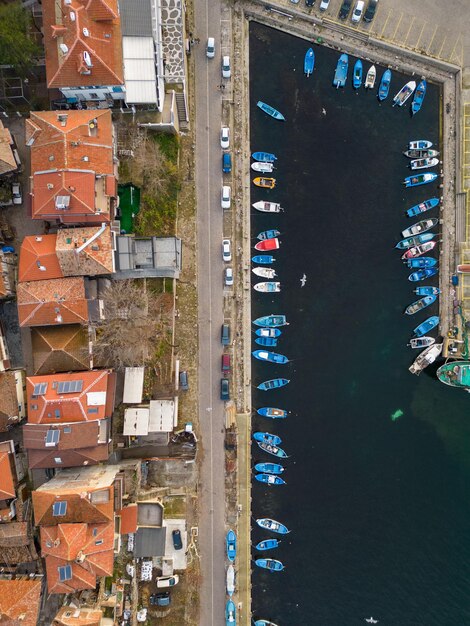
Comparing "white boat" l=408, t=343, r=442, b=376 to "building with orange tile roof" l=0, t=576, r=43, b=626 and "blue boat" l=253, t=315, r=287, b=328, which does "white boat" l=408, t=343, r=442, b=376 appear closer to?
"blue boat" l=253, t=315, r=287, b=328

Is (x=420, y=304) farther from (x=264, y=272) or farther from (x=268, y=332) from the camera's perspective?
(x=264, y=272)

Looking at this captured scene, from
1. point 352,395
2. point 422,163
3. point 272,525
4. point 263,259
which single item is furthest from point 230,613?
point 422,163

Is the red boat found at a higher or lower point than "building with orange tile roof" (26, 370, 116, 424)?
higher

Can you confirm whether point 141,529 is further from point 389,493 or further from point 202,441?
point 389,493

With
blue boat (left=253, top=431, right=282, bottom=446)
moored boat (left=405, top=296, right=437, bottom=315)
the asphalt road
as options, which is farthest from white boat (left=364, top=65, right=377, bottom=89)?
blue boat (left=253, top=431, right=282, bottom=446)

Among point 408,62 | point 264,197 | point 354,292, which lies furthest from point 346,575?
point 408,62

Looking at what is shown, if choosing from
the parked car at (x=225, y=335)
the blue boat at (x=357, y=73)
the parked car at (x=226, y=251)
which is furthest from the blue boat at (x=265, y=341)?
the blue boat at (x=357, y=73)
